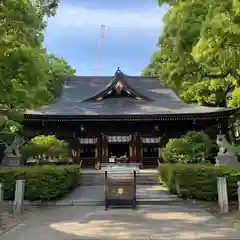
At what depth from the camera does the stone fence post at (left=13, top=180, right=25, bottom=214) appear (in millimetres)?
11742

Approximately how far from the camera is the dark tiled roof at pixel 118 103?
2283cm

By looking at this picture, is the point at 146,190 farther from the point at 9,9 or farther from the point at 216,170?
the point at 9,9

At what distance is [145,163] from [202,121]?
492 centimetres

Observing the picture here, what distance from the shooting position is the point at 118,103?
2514 cm

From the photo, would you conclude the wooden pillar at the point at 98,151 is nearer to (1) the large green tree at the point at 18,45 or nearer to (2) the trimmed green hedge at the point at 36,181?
(1) the large green tree at the point at 18,45

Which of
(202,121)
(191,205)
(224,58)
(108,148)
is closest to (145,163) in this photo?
(108,148)

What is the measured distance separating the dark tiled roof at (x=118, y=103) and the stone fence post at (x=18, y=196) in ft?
34.4

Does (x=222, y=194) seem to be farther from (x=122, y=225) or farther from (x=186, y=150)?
(x=186, y=150)

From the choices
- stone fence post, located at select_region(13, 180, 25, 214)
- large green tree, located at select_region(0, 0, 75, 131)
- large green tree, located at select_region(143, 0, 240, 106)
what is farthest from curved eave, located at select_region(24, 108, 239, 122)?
stone fence post, located at select_region(13, 180, 25, 214)

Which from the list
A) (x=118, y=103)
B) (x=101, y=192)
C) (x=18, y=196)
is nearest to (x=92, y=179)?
(x=101, y=192)

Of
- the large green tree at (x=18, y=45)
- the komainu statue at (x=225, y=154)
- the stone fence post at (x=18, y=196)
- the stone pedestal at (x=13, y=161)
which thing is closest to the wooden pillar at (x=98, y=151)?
the stone pedestal at (x=13, y=161)

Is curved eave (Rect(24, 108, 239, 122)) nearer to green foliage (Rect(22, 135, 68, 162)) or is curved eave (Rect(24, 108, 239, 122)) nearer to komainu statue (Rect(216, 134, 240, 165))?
komainu statue (Rect(216, 134, 240, 165))

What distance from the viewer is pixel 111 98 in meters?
26.2

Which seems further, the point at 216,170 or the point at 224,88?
the point at 224,88
